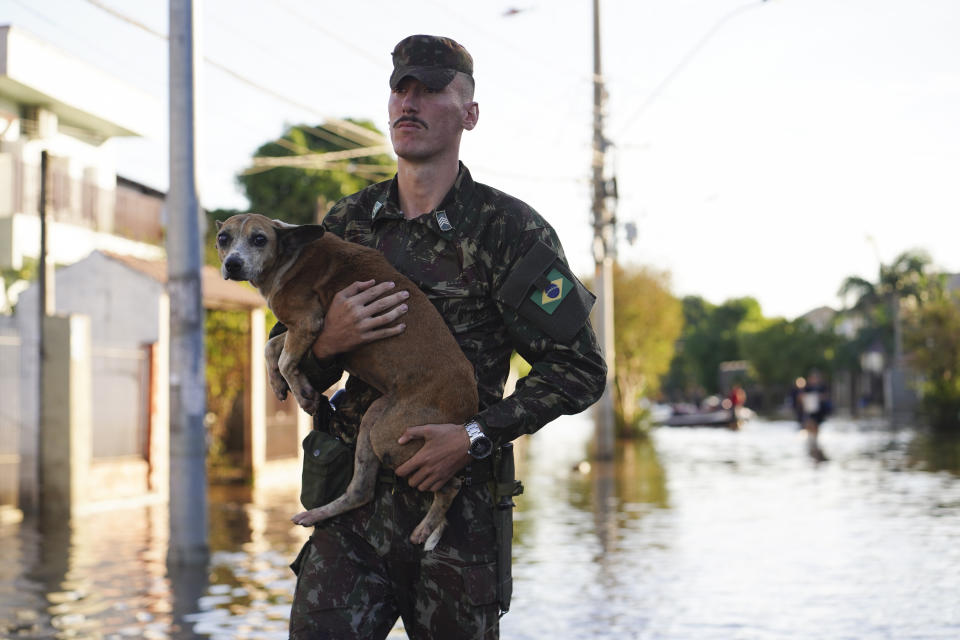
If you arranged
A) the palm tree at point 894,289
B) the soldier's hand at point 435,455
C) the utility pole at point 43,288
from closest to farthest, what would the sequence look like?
the soldier's hand at point 435,455
the utility pole at point 43,288
the palm tree at point 894,289

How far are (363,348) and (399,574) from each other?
660 mm

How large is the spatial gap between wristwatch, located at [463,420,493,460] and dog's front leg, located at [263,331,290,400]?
0.58 m

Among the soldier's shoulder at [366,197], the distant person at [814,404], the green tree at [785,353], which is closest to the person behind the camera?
the soldier's shoulder at [366,197]

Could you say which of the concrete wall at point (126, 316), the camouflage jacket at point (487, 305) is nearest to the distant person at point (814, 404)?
the concrete wall at point (126, 316)

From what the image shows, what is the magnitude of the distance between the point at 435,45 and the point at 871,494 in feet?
50.6

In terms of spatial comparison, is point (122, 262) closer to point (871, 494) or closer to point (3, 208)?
point (3, 208)

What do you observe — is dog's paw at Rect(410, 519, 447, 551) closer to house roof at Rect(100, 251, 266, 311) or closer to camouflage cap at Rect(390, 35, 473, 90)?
camouflage cap at Rect(390, 35, 473, 90)

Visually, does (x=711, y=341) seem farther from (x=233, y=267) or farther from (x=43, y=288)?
(x=233, y=267)

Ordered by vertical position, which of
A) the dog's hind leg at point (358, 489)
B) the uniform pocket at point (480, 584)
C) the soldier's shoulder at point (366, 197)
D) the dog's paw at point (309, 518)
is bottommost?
the uniform pocket at point (480, 584)

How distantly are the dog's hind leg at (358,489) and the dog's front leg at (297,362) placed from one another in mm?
196

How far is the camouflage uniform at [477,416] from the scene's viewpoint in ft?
11.6

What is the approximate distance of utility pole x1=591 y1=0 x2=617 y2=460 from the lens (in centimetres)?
2773

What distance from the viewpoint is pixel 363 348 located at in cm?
351

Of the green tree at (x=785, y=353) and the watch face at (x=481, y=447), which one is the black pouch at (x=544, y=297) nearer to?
the watch face at (x=481, y=447)
